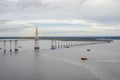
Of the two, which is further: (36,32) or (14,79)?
(36,32)

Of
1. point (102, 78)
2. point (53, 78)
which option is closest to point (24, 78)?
point (53, 78)

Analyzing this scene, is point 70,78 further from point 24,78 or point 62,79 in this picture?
point 24,78

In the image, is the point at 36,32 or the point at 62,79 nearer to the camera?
the point at 62,79

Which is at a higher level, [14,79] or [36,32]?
[36,32]

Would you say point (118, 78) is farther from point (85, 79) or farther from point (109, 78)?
point (85, 79)

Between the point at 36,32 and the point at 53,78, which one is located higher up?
the point at 36,32

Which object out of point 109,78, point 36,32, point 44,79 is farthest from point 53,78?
point 36,32

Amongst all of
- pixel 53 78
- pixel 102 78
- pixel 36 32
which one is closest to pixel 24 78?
pixel 53 78

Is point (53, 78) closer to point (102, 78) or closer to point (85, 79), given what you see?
point (85, 79)
